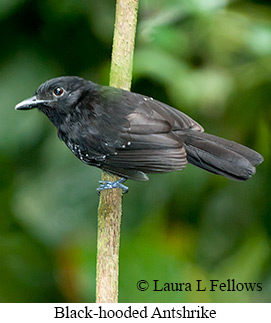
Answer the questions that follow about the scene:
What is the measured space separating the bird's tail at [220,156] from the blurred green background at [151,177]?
0.32m

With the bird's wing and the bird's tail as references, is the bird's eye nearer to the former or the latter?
the bird's wing

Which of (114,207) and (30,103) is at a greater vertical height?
(30,103)

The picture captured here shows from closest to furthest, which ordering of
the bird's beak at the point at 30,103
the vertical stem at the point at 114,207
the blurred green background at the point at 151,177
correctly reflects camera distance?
the vertical stem at the point at 114,207 < the bird's beak at the point at 30,103 < the blurred green background at the point at 151,177

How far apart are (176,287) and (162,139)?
0.68m

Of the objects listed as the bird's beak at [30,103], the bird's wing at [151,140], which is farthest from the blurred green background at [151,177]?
the bird's beak at [30,103]

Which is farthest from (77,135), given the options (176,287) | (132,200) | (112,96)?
(176,287)

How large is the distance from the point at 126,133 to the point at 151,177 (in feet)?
1.62

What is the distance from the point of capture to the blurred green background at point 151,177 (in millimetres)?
3340

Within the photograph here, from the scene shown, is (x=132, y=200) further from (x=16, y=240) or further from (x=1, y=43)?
(x=1, y=43)

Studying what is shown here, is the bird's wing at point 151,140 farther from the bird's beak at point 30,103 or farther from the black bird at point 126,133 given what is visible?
the bird's beak at point 30,103

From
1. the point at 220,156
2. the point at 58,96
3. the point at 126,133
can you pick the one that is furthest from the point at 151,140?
the point at 58,96

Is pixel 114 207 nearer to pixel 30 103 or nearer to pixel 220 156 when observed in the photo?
pixel 220 156

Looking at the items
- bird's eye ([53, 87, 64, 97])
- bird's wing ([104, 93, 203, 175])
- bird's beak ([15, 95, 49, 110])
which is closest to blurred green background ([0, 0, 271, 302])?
bird's wing ([104, 93, 203, 175])

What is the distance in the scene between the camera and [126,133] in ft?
10.1
